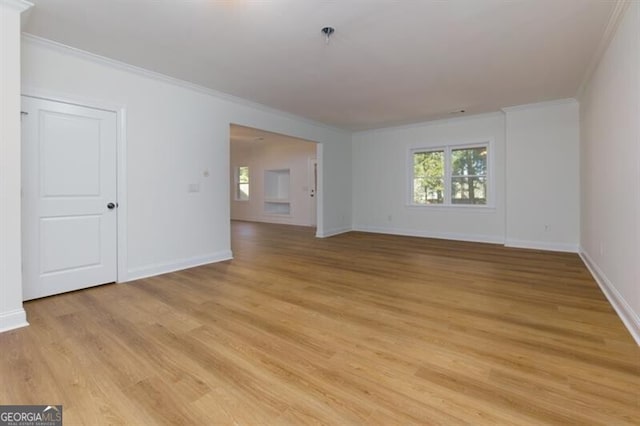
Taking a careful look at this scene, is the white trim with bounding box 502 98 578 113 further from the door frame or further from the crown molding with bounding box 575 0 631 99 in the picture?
the door frame

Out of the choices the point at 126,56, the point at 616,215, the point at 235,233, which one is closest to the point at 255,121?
the point at 126,56

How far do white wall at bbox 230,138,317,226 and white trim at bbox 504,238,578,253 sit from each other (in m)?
→ 5.35

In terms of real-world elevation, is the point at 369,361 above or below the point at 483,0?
below

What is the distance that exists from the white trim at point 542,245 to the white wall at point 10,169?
21.9ft

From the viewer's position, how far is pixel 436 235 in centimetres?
671

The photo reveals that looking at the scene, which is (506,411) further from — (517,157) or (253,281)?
(517,157)

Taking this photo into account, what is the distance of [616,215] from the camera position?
270cm

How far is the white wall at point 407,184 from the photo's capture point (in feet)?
19.7

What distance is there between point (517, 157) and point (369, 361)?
5257 millimetres

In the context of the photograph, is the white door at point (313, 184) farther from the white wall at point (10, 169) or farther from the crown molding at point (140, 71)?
the white wall at point (10, 169)

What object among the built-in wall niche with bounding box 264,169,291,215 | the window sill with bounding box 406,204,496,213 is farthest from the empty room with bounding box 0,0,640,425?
the built-in wall niche with bounding box 264,169,291,215

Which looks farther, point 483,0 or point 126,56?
point 126,56

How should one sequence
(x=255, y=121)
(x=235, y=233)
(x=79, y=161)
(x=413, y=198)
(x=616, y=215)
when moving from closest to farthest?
1. (x=616, y=215)
2. (x=79, y=161)
3. (x=255, y=121)
4. (x=413, y=198)
5. (x=235, y=233)

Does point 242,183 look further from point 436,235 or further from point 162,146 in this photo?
point 162,146
